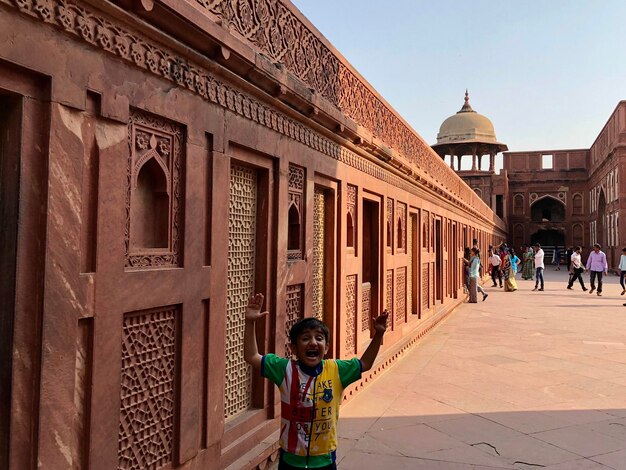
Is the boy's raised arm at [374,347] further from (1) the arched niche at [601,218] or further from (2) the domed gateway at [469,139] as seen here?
(2) the domed gateway at [469,139]

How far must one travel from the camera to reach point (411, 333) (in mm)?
7801

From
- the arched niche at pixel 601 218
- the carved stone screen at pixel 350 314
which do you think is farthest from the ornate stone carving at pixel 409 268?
the arched niche at pixel 601 218

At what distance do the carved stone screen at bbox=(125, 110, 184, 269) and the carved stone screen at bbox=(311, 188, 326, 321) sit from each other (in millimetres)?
2044

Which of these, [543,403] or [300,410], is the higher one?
[300,410]

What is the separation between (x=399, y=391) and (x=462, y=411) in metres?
0.81

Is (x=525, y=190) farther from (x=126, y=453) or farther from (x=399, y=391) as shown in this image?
(x=126, y=453)

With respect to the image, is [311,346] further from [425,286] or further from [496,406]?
[425,286]

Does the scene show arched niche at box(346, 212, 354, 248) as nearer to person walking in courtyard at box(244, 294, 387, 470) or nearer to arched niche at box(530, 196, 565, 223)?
person walking in courtyard at box(244, 294, 387, 470)

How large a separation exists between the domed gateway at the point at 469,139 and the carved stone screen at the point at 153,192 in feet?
126

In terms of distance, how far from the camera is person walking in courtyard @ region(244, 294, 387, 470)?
7.32ft

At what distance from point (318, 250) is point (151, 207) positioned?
2.33 metres

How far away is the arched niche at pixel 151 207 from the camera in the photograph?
8.25 ft

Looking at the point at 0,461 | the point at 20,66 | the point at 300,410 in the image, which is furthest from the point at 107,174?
the point at 300,410

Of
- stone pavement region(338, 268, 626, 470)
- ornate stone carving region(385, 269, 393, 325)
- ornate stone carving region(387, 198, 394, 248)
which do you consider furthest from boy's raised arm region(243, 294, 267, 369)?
ornate stone carving region(387, 198, 394, 248)
